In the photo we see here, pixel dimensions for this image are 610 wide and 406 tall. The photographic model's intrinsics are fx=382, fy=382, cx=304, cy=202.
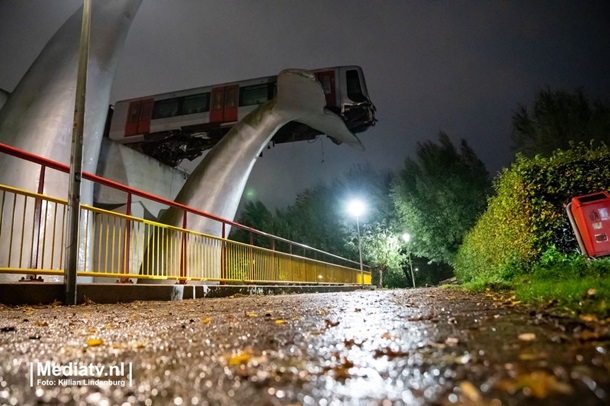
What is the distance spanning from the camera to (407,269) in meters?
42.2

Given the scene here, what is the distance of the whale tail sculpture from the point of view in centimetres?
1527

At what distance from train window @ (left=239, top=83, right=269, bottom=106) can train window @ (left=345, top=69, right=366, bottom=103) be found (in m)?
4.16

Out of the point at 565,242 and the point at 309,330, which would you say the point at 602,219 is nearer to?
the point at 565,242

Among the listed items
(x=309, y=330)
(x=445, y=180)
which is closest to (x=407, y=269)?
(x=445, y=180)

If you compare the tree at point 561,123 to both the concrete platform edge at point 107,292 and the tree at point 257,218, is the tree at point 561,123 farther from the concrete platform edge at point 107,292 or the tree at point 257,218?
the tree at point 257,218

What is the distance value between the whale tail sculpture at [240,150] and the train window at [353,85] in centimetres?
187

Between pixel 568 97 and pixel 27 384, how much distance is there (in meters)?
31.5

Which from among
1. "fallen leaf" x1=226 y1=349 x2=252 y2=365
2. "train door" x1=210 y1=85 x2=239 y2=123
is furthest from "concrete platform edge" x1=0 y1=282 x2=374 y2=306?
"train door" x1=210 y1=85 x2=239 y2=123

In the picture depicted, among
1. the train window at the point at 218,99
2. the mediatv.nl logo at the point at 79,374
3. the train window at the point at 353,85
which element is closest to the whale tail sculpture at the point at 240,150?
the train window at the point at 353,85

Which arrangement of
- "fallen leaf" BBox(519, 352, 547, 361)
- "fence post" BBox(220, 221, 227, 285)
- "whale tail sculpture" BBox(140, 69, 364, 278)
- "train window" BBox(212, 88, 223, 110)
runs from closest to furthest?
1. "fallen leaf" BBox(519, 352, 547, 361)
2. "fence post" BBox(220, 221, 227, 285)
3. "whale tail sculpture" BBox(140, 69, 364, 278)
4. "train window" BBox(212, 88, 223, 110)

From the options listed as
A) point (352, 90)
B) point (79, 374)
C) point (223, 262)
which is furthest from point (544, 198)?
point (352, 90)

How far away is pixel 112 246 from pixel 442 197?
27.6 metres

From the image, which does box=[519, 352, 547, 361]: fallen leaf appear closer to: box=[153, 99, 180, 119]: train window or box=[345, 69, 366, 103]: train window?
box=[345, 69, 366, 103]: train window

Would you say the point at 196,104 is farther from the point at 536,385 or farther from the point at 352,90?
the point at 536,385
